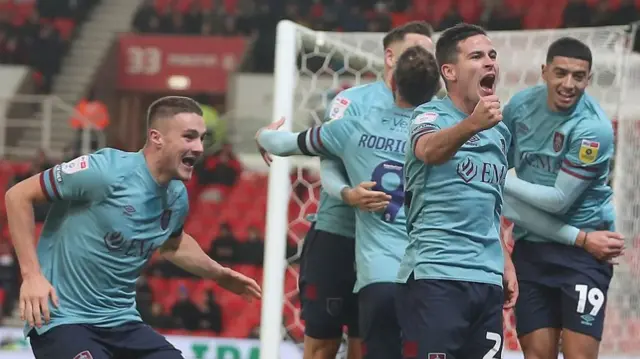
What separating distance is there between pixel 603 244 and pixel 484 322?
105 centimetres

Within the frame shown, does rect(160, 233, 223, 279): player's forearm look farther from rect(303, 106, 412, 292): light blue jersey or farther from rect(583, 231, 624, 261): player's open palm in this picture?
rect(583, 231, 624, 261): player's open palm

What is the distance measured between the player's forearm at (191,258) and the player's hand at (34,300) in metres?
0.72

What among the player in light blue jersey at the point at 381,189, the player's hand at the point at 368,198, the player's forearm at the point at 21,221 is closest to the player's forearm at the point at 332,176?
the player in light blue jersey at the point at 381,189

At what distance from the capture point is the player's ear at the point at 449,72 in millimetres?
3432

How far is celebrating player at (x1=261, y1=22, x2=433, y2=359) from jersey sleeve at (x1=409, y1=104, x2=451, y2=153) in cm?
100

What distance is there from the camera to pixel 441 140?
125 inches

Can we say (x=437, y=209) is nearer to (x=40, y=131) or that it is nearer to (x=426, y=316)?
(x=426, y=316)

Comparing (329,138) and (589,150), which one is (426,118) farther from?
(589,150)

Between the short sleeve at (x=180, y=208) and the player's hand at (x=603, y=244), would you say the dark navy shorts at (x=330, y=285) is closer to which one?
the short sleeve at (x=180, y=208)

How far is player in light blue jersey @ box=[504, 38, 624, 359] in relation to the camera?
13.6 feet

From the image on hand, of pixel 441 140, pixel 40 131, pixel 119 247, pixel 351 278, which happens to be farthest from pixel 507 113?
pixel 40 131

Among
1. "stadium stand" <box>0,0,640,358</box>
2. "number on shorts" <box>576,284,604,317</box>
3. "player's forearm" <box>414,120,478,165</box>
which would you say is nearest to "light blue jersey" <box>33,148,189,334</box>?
"player's forearm" <box>414,120,478,165</box>

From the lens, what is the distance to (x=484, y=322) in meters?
3.38

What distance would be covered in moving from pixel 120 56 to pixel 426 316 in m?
13.5
